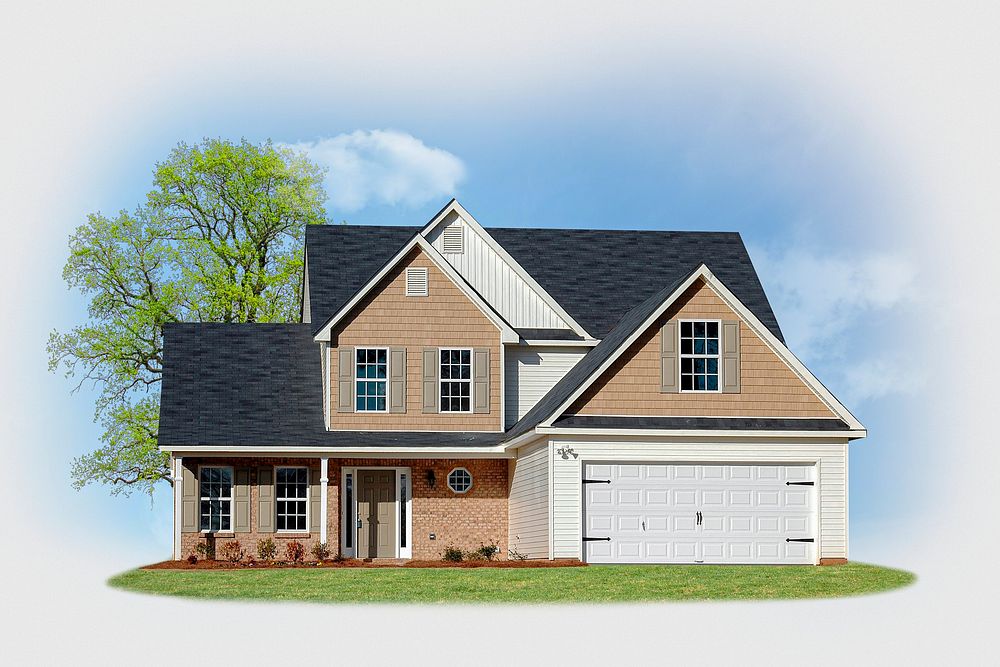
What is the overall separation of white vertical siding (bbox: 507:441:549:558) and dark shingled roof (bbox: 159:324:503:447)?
1220 millimetres

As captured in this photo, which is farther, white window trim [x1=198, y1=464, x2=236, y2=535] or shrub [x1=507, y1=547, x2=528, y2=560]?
white window trim [x1=198, y1=464, x2=236, y2=535]

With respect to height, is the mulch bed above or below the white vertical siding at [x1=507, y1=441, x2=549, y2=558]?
below

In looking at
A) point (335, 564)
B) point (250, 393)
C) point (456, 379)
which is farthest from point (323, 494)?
point (456, 379)

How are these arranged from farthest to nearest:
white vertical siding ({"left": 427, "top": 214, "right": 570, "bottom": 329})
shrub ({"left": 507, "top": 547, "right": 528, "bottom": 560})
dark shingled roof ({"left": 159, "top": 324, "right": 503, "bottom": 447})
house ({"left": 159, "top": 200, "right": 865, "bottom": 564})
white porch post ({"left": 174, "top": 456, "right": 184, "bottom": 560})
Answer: white vertical siding ({"left": 427, "top": 214, "right": 570, "bottom": 329}) < dark shingled roof ({"left": 159, "top": 324, "right": 503, "bottom": 447}) < white porch post ({"left": 174, "top": 456, "right": 184, "bottom": 560}) < shrub ({"left": 507, "top": 547, "right": 528, "bottom": 560}) < house ({"left": 159, "top": 200, "right": 865, "bottom": 564})

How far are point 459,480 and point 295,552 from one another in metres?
4.33

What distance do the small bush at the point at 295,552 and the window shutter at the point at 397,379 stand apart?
3.92 m

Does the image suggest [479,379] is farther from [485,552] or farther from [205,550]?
[205,550]

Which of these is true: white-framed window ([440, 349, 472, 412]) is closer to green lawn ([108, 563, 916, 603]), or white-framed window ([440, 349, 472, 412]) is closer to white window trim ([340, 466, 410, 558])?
white window trim ([340, 466, 410, 558])

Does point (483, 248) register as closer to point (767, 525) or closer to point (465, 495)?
point (465, 495)

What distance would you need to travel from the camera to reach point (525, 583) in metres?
25.3

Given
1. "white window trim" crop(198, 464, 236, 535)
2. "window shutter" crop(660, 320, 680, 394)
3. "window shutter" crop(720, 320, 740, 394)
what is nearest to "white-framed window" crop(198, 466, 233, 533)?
"white window trim" crop(198, 464, 236, 535)

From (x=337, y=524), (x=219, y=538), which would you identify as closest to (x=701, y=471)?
(x=337, y=524)

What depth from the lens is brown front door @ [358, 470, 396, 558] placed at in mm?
33031

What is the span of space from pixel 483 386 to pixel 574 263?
19.5ft
